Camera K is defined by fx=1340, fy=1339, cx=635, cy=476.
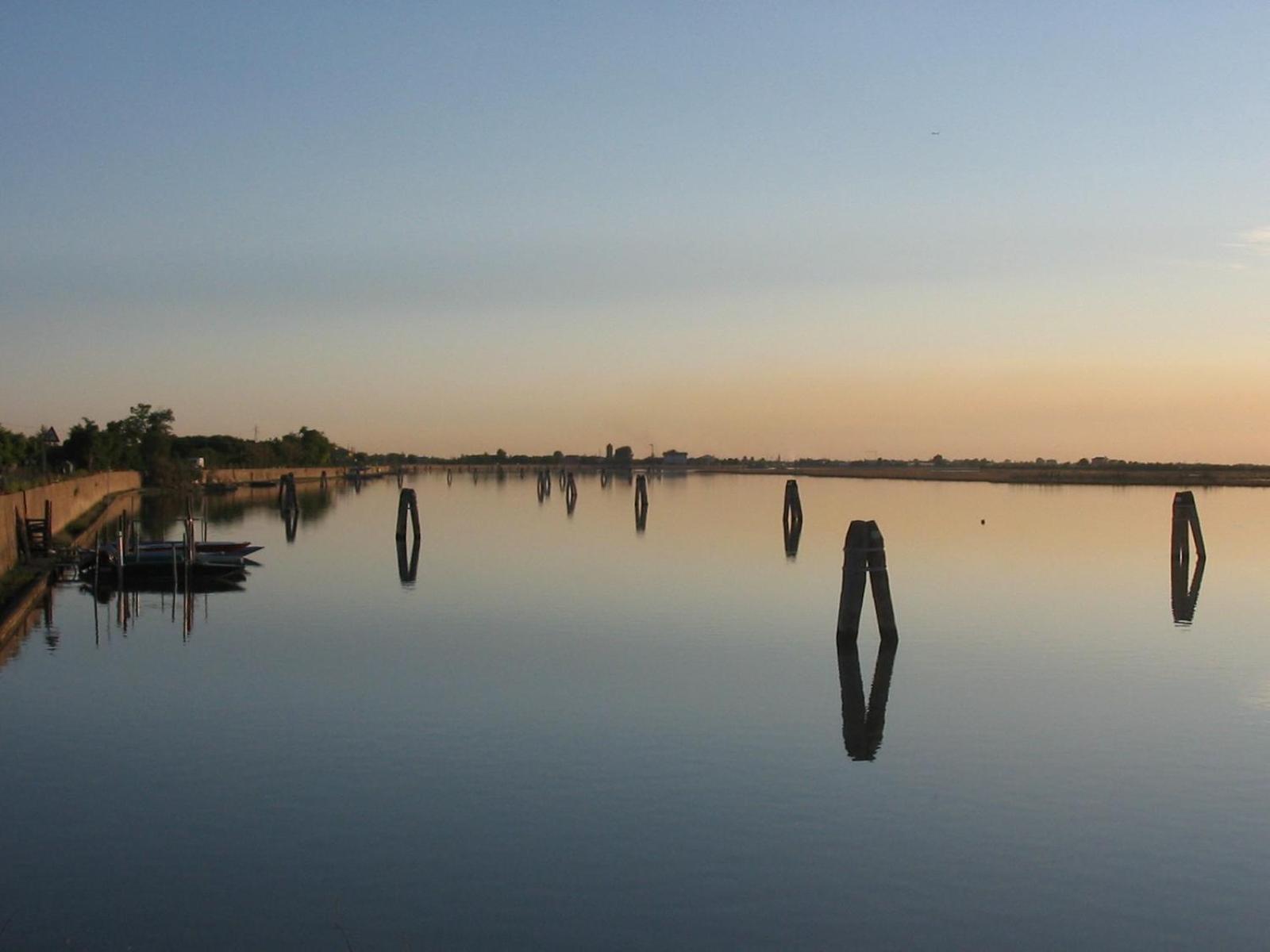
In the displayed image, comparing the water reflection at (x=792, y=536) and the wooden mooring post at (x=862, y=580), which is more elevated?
the wooden mooring post at (x=862, y=580)

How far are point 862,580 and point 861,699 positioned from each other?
12.0 feet

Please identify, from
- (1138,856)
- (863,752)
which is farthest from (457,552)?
(1138,856)

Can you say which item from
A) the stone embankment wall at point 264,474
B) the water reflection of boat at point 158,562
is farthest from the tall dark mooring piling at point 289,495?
the water reflection of boat at point 158,562

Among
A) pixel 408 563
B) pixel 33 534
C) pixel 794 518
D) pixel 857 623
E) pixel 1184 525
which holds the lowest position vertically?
pixel 408 563

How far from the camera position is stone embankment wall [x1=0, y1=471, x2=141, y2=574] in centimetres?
3053

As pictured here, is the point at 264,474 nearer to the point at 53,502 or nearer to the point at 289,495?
the point at 289,495

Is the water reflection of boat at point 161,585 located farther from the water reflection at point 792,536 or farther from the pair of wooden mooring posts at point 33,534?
the water reflection at point 792,536

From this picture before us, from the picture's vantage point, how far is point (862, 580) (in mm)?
22141

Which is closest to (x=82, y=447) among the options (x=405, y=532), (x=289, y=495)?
(x=289, y=495)

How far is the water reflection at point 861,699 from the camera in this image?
1602 centimetres

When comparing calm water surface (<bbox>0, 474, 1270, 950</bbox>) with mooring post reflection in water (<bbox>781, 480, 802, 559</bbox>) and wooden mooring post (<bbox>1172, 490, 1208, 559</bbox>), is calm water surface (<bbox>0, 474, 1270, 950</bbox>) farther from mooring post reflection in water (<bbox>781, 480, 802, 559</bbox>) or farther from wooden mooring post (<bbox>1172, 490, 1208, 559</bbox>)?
mooring post reflection in water (<bbox>781, 480, 802, 559</bbox>)

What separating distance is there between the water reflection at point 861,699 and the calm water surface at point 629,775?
0.11 meters

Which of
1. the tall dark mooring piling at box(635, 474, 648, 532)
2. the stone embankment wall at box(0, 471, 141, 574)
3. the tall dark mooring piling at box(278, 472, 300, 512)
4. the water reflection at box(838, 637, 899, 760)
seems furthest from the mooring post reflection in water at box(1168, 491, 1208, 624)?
the tall dark mooring piling at box(278, 472, 300, 512)

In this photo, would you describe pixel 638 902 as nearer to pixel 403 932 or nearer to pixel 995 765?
pixel 403 932
